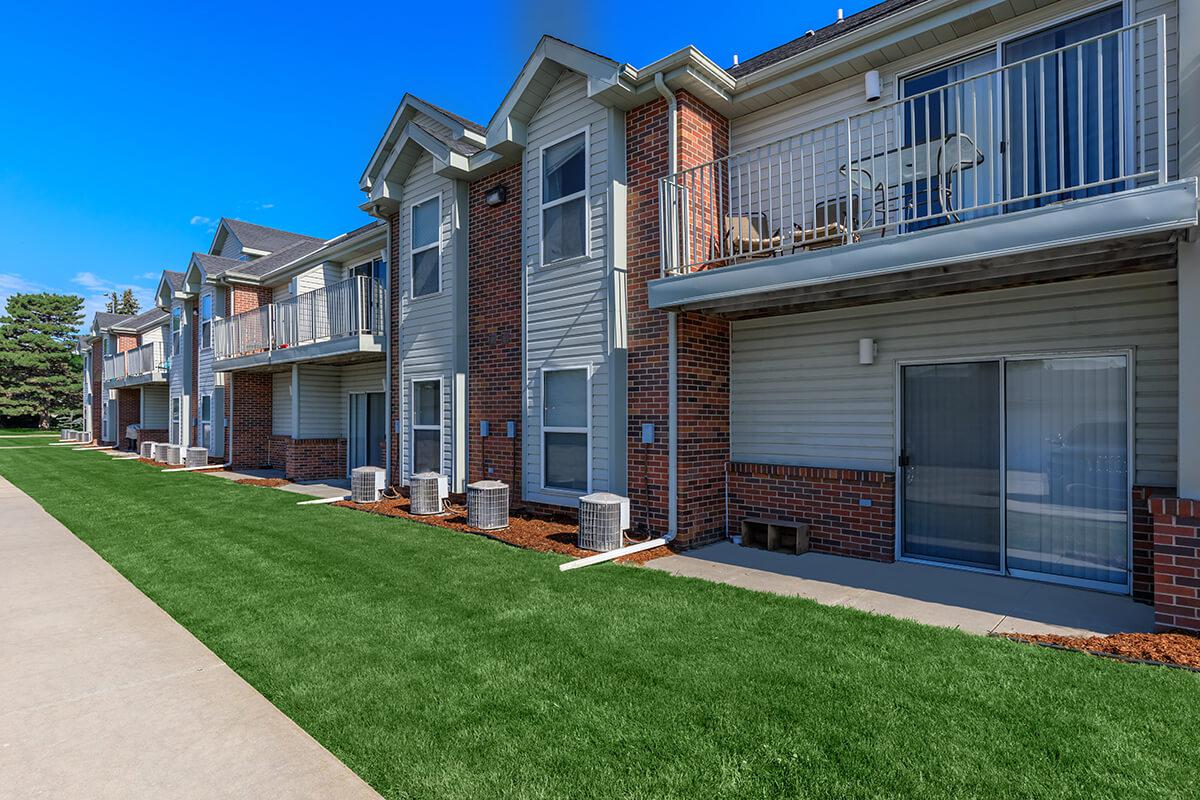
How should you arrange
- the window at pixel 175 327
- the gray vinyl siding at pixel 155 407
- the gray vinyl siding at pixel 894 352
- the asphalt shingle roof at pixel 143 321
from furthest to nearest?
the asphalt shingle roof at pixel 143 321 < the gray vinyl siding at pixel 155 407 < the window at pixel 175 327 < the gray vinyl siding at pixel 894 352

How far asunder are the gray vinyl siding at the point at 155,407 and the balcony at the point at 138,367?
97 cm

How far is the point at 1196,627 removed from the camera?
449 centimetres

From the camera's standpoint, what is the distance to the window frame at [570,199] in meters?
8.68

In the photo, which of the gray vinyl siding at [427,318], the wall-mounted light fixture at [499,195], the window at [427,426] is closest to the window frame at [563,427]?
the gray vinyl siding at [427,318]

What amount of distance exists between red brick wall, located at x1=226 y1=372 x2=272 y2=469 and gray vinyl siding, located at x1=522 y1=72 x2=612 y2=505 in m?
13.2

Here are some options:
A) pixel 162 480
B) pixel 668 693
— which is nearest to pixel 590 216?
pixel 668 693

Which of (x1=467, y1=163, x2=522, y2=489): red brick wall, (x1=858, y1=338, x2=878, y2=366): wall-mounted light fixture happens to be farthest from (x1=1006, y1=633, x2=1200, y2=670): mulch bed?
(x1=467, y1=163, x2=522, y2=489): red brick wall

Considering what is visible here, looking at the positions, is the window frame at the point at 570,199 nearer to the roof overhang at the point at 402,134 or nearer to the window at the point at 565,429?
the roof overhang at the point at 402,134

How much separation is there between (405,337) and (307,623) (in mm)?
7981

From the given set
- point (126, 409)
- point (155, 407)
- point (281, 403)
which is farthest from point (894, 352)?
point (126, 409)

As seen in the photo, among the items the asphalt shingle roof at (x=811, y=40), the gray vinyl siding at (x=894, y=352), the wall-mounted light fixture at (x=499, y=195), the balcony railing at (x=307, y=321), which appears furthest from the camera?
the balcony railing at (x=307, y=321)

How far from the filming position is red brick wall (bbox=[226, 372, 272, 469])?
1870 cm

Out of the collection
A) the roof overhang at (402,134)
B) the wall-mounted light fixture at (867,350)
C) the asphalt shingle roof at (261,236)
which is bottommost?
the wall-mounted light fixture at (867,350)

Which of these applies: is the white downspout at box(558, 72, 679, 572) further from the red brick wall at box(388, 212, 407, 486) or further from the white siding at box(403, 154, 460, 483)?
the red brick wall at box(388, 212, 407, 486)
